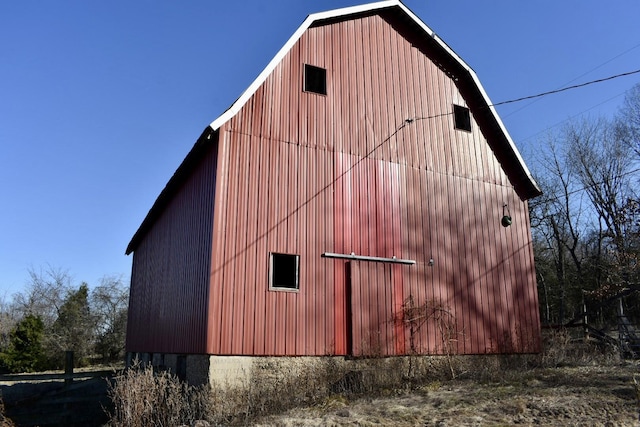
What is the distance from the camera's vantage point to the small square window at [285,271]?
10.3 m

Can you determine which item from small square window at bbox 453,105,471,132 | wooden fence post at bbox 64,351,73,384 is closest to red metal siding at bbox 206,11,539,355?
small square window at bbox 453,105,471,132

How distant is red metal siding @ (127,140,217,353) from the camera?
10336 mm

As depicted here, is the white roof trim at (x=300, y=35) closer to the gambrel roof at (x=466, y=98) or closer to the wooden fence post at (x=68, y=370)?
the gambrel roof at (x=466, y=98)

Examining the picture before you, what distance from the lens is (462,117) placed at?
14.3 meters

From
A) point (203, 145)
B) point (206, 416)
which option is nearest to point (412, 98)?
point (203, 145)

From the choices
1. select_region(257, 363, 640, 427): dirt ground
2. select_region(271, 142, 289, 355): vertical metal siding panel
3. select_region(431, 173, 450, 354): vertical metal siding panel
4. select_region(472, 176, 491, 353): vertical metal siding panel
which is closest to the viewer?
select_region(257, 363, 640, 427): dirt ground

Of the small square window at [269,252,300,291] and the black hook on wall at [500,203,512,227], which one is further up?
the black hook on wall at [500,203,512,227]

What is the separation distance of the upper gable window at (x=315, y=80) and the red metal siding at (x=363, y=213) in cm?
16

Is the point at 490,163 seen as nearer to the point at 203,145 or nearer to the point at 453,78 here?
the point at 453,78

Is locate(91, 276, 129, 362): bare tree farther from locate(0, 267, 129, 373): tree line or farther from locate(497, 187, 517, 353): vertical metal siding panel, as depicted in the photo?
locate(497, 187, 517, 353): vertical metal siding panel

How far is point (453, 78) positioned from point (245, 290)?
8.73m

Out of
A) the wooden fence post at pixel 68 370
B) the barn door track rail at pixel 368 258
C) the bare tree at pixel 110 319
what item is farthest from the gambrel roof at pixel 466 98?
the bare tree at pixel 110 319

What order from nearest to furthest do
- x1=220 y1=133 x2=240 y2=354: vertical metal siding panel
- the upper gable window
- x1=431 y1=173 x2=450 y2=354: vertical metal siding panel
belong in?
x1=220 y1=133 x2=240 y2=354: vertical metal siding panel < the upper gable window < x1=431 y1=173 x2=450 y2=354: vertical metal siding panel

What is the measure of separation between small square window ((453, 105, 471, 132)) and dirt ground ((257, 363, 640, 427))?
23.7 ft
